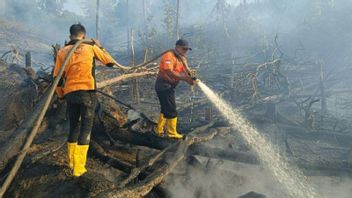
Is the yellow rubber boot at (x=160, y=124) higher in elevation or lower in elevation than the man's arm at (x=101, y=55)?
lower

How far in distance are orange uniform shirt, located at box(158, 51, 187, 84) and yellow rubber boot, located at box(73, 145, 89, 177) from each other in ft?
8.18

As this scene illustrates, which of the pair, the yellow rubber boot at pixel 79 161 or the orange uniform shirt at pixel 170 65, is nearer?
the yellow rubber boot at pixel 79 161

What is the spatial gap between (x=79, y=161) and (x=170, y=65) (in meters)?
2.68

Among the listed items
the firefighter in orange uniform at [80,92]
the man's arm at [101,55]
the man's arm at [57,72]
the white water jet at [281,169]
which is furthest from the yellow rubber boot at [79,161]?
the white water jet at [281,169]

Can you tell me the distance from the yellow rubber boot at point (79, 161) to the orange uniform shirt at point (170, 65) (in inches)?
98.2

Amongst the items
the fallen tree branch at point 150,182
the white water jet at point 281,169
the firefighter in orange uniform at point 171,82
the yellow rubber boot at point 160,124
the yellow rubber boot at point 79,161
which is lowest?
the white water jet at point 281,169

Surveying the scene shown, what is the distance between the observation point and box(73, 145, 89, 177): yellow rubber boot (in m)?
3.72

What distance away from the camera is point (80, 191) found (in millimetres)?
3338

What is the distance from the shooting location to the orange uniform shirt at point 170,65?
5934 millimetres

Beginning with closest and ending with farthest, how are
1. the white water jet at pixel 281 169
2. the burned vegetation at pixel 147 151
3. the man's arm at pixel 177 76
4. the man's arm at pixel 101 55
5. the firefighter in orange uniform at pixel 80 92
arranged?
the burned vegetation at pixel 147 151 < the firefighter in orange uniform at pixel 80 92 < the man's arm at pixel 101 55 < the white water jet at pixel 281 169 < the man's arm at pixel 177 76

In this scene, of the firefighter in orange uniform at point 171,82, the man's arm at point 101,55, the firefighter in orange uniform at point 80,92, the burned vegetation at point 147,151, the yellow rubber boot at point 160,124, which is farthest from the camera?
the yellow rubber boot at point 160,124

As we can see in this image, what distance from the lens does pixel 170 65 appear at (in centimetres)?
593

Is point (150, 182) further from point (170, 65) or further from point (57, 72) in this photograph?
point (170, 65)

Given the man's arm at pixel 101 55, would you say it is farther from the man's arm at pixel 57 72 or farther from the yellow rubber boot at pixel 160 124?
the yellow rubber boot at pixel 160 124
